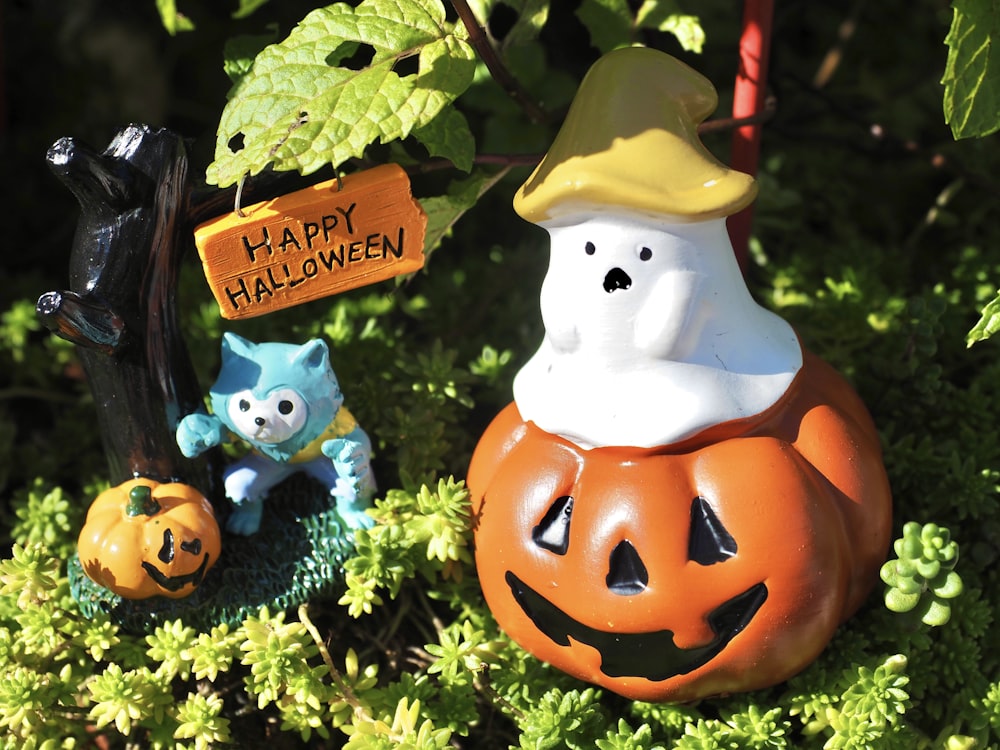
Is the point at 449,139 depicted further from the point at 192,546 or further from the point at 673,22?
the point at 192,546

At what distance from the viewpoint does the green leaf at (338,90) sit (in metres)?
1.31

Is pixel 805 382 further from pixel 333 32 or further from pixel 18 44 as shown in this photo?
pixel 18 44

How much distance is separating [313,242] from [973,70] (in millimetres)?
903

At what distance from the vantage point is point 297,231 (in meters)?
1.45

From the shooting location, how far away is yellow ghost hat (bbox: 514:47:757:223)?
1.31 metres

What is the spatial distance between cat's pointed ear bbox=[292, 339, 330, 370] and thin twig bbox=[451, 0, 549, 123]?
0.49 metres

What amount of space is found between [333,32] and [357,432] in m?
0.56

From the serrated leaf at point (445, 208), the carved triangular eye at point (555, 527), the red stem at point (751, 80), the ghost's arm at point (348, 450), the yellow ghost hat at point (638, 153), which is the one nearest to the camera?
the yellow ghost hat at point (638, 153)

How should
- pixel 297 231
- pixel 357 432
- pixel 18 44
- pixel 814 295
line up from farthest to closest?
1. pixel 18 44
2. pixel 814 295
3. pixel 357 432
4. pixel 297 231

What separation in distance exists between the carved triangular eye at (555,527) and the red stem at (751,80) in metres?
0.69

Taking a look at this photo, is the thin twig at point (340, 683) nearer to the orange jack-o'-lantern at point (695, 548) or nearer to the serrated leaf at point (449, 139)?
the orange jack-o'-lantern at point (695, 548)

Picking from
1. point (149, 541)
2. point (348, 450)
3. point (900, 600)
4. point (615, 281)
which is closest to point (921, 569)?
point (900, 600)

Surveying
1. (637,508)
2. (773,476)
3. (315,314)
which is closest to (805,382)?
(773,476)

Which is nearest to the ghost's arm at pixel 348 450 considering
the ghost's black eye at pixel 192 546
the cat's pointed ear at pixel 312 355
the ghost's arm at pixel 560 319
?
the cat's pointed ear at pixel 312 355
